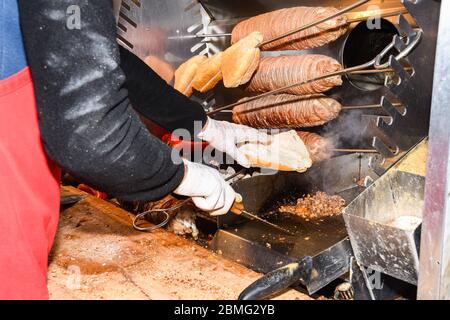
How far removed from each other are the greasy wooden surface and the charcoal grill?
0.48ft

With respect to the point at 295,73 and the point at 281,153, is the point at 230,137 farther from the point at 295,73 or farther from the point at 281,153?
the point at 295,73

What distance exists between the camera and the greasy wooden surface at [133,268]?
1212 millimetres

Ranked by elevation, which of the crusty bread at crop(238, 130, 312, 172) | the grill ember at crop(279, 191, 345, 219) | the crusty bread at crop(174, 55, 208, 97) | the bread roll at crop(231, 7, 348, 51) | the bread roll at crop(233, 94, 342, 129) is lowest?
the grill ember at crop(279, 191, 345, 219)

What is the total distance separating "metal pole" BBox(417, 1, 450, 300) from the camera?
0.86 metres

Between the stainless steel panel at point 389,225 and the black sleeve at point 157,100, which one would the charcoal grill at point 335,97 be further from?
the black sleeve at point 157,100

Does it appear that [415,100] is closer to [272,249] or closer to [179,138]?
[272,249]

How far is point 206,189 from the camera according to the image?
1.28 m

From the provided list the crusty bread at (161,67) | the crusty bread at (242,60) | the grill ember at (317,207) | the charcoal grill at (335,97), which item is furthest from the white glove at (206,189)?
the crusty bread at (161,67)

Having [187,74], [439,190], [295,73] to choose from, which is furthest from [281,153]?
[439,190]

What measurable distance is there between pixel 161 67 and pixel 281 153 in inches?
28.5

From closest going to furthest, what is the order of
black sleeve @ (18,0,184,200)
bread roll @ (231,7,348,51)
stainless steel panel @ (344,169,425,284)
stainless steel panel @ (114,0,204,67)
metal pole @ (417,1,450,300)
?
black sleeve @ (18,0,184,200) < metal pole @ (417,1,450,300) < stainless steel panel @ (344,169,425,284) < bread roll @ (231,7,348,51) < stainless steel panel @ (114,0,204,67)

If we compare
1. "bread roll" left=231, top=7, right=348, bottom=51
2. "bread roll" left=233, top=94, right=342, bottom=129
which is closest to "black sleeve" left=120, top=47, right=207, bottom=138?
"bread roll" left=233, top=94, right=342, bottom=129

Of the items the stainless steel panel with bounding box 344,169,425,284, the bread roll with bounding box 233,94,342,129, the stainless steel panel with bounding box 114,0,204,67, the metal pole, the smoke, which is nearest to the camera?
the metal pole

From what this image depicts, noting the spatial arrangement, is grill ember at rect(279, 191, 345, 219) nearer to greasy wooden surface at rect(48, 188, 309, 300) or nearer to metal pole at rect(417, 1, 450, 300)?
greasy wooden surface at rect(48, 188, 309, 300)
